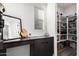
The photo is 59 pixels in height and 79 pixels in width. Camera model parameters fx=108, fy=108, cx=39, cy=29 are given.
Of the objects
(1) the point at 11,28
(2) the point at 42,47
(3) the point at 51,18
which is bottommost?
(2) the point at 42,47

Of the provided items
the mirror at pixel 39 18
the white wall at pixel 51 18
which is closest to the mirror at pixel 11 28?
the mirror at pixel 39 18

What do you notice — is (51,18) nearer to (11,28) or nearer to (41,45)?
(41,45)

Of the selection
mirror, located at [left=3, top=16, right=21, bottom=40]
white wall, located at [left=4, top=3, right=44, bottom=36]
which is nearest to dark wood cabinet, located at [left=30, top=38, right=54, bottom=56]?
white wall, located at [left=4, top=3, right=44, bottom=36]

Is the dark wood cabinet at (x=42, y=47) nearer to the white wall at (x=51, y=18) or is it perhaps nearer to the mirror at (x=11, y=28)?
the white wall at (x=51, y=18)

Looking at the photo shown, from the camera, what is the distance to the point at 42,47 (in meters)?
1.33

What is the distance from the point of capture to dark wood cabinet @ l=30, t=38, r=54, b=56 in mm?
1310

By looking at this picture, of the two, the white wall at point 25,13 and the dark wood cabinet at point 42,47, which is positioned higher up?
the white wall at point 25,13

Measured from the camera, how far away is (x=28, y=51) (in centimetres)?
130

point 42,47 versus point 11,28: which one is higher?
point 11,28

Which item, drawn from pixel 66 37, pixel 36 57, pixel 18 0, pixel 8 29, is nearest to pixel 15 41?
pixel 8 29

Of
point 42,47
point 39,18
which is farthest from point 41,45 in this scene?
point 39,18

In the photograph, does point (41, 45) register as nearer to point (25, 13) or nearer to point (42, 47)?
point (42, 47)

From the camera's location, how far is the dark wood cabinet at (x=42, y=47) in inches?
51.6

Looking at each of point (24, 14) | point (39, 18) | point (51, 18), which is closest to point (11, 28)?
point (24, 14)
